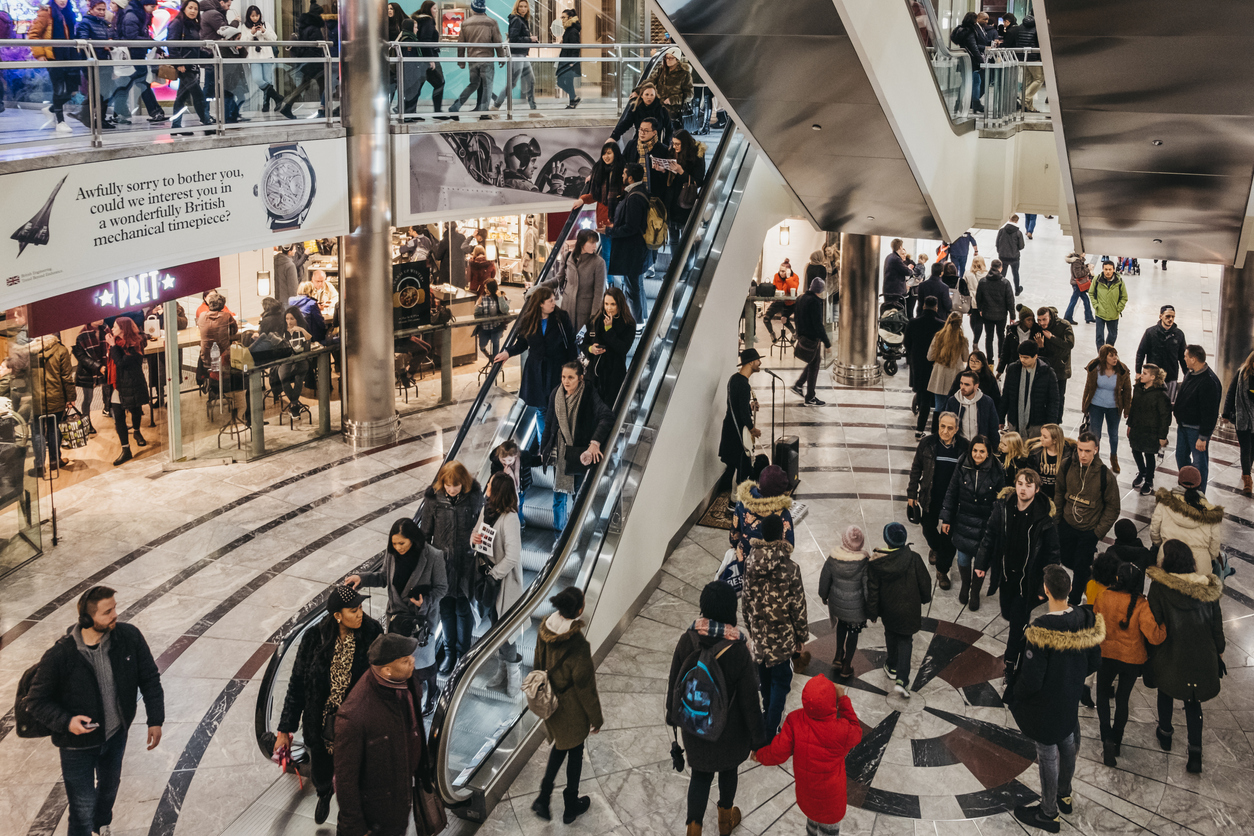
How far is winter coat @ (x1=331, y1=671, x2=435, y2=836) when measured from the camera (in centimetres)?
525

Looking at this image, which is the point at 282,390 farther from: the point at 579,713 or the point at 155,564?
the point at 579,713

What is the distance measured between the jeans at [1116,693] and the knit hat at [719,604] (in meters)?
2.71

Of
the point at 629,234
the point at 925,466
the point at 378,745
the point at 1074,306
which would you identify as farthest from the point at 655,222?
the point at 1074,306

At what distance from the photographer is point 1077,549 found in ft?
27.9

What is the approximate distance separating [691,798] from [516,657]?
1305 mm

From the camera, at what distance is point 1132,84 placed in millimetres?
7824

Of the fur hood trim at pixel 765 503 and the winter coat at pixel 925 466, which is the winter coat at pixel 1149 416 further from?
the fur hood trim at pixel 765 503

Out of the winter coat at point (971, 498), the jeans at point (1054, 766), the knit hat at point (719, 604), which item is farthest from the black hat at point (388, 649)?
the winter coat at point (971, 498)

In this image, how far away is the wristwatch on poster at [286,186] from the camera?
464 inches

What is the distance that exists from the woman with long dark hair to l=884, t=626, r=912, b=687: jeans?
917cm

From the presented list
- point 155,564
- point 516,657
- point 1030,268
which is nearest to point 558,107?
point 155,564

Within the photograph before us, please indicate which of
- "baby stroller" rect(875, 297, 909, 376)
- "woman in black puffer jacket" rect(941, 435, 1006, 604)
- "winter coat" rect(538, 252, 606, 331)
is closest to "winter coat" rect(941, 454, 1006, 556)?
"woman in black puffer jacket" rect(941, 435, 1006, 604)

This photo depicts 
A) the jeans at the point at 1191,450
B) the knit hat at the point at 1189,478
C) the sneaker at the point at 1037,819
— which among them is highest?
the knit hat at the point at 1189,478

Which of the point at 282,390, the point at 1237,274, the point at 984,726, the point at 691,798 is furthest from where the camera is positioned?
the point at 282,390
